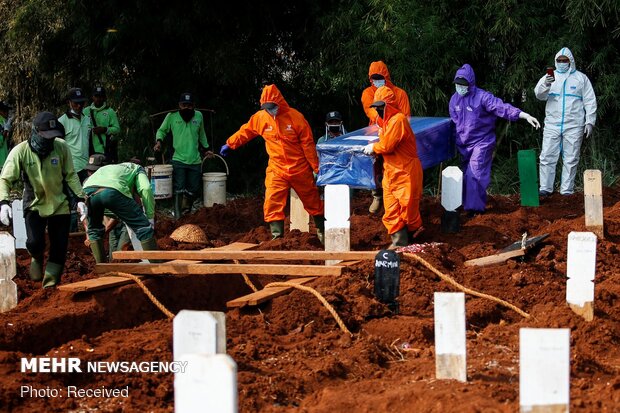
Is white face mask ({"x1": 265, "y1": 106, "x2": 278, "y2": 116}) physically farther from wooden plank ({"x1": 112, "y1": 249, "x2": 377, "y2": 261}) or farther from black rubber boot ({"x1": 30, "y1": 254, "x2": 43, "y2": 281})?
black rubber boot ({"x1": 30, "y1": 254, "x2": 43, "y2": 281})

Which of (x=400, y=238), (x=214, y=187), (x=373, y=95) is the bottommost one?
(x=400, y=238)

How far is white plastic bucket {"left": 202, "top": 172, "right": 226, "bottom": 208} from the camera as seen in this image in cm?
1702

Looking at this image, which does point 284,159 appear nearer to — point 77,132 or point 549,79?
point 77,132

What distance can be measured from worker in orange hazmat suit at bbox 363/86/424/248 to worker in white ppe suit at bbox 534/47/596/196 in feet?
11.8

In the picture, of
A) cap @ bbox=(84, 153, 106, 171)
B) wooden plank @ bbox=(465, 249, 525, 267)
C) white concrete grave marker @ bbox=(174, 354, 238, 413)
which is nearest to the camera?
white concrete grave marker @ bbox=(174, 354, 238, 413)

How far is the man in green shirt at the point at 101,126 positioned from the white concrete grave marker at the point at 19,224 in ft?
9.92

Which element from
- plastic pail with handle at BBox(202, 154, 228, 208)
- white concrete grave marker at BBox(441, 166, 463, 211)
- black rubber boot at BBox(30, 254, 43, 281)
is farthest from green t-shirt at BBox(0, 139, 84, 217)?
plastic pail with handle at BBox(202, 154, 228, 208)

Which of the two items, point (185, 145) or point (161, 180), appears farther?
point (161, 180)

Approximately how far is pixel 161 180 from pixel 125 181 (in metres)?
4.96

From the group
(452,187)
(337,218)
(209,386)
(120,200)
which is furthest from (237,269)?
(209,386)

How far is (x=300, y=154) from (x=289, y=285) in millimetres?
3607

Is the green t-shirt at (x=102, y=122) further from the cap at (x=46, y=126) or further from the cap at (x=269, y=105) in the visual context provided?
the cap at (x=46, y=126)

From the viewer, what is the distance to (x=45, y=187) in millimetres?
10602

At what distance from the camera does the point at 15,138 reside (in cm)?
1975
